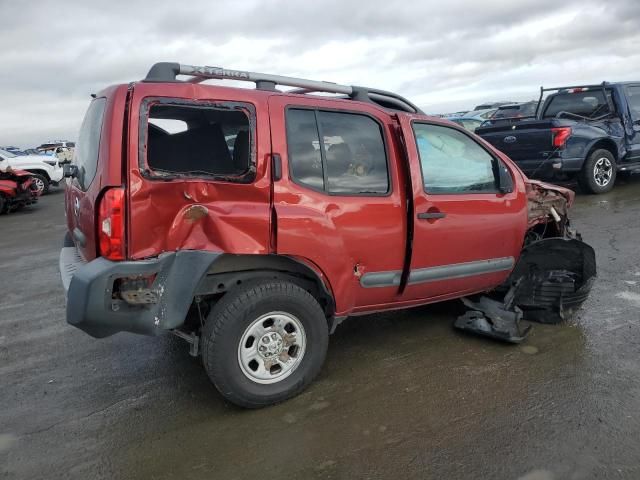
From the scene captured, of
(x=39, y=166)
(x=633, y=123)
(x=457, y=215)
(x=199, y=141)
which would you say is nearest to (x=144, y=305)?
(x=199, y=141)

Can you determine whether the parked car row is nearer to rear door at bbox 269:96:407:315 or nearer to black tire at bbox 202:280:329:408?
rear door at bbox 269:96:407:315

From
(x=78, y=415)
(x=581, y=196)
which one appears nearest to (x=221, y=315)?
(x=78, y=415)

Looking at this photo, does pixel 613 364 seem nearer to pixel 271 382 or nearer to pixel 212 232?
pixel 271 382

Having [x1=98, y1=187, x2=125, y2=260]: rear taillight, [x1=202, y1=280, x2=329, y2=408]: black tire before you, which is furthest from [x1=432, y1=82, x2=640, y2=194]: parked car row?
[x1=98, y1=187, x2=125, y2=260]: rear taillight

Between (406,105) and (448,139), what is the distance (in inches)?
15.9

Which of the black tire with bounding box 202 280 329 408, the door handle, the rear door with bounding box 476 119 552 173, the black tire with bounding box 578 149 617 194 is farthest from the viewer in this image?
the black tire with bounding box 578 149 617 194

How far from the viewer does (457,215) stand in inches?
154

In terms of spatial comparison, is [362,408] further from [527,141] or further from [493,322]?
[527,141]

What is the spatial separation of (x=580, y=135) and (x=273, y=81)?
24.9 feet

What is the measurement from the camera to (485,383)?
3475 millimetres

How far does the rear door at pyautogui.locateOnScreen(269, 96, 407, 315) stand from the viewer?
3.26 meters

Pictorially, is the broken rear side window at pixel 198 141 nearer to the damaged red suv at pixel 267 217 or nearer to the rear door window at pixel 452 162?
the damaged red suv at pixel 267 217

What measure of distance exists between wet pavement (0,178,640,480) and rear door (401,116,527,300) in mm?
513

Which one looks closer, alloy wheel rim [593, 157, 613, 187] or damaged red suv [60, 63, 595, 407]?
damaged red suv [60, 63, 595, 407]
